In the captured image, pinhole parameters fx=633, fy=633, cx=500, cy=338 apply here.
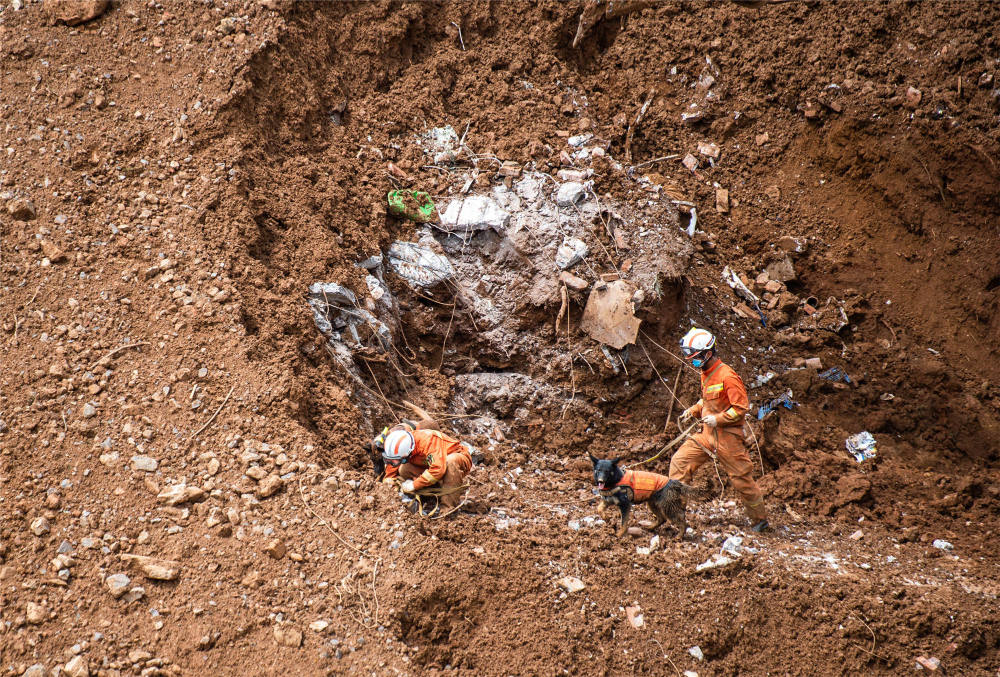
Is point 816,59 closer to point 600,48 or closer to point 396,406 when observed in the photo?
point 600,48

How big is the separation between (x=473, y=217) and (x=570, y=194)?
1023mm

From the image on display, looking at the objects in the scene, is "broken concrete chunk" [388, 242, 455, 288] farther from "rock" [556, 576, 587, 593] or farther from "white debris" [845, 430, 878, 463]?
"white debris" [845, 430, 878, 463]

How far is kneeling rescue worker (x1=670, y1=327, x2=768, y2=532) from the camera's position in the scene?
4.95 metres

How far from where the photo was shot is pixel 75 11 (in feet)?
19.4

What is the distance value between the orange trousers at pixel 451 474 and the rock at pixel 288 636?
1298 mm

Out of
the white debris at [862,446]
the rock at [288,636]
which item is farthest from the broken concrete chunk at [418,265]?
the white debris at [862,446]

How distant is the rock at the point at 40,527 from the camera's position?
3.90 metres

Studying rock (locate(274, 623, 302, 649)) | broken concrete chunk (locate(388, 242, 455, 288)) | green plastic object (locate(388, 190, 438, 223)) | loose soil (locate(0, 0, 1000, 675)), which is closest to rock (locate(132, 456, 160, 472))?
loose soil (locate(0, 0, 1000, 675))

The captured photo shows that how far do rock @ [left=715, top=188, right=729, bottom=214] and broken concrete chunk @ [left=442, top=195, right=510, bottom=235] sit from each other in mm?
2480

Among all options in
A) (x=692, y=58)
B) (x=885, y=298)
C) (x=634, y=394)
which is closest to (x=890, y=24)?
(x=692, y=58)

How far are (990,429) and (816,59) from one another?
4245 mm

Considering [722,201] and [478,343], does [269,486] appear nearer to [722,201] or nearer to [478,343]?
[478,343]

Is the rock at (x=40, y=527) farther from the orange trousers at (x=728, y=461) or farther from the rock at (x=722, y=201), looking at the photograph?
the rock at (x=722, y=201)

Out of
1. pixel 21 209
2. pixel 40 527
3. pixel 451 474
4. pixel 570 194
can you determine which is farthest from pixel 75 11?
pixel 451 474
